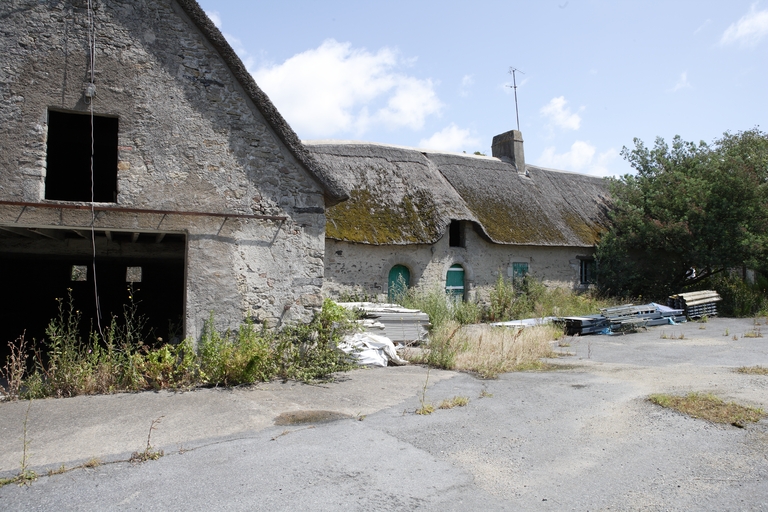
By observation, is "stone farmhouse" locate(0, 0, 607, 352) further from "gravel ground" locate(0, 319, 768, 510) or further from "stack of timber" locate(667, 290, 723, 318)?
"stack of timber" locate(667, 290, 723, 318)

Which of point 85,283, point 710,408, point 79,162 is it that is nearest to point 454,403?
point 710,408

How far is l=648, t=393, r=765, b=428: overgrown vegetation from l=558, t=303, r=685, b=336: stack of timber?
20.7 feet

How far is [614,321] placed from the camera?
13586 millimetres

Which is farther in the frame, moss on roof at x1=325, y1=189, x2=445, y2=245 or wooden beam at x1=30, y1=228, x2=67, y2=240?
moss on roof at x1=325, y1=189, x2=445, y2=245

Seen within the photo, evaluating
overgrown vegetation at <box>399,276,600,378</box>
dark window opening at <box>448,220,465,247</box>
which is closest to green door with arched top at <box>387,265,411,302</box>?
overgrown vegetation at <box>399,276,600,378</box>

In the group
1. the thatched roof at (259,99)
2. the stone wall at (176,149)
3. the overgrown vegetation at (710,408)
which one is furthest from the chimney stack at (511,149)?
the overgrown vegetation at (710,408)

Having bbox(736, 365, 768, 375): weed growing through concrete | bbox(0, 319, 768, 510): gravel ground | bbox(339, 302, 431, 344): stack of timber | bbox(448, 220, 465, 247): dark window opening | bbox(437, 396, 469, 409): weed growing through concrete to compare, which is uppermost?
bbox(448, 220, 465, 247): dark window opening

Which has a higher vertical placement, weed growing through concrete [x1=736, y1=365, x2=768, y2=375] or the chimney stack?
the chimney stack

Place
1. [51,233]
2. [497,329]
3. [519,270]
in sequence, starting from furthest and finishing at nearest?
[519,270] < [497,329] < [51,233]

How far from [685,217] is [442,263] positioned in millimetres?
8133

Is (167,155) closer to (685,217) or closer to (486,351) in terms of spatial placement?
(486,351)

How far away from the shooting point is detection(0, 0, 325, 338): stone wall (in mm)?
6730

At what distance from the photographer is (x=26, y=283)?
12.8m

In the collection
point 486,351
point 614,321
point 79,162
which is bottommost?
point 486,351
